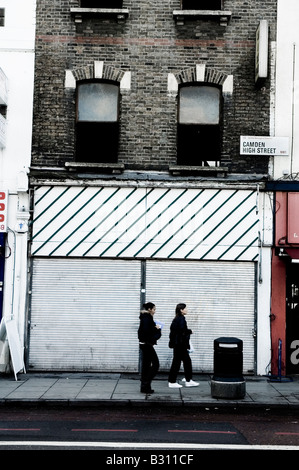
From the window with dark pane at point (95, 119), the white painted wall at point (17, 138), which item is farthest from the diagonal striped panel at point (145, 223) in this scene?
the window with dark pane at point (95, 119)

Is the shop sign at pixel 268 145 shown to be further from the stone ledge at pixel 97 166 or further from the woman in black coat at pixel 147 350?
the woman in black coat at pixel 147 350

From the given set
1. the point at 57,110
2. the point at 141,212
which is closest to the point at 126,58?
the point at 57,110

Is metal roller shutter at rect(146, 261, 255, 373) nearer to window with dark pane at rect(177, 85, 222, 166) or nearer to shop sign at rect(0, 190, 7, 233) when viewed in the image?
window with dark pane at rect(177, 85, 222, 166)

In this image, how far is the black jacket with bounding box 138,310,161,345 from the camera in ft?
40.5

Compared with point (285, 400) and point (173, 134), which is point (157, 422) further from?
point (173, 134)

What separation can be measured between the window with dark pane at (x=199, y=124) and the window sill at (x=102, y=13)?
2361 millimetres

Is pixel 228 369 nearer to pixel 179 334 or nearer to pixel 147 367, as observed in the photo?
pixel 179 334

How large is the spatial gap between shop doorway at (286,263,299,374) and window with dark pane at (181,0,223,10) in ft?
22.9

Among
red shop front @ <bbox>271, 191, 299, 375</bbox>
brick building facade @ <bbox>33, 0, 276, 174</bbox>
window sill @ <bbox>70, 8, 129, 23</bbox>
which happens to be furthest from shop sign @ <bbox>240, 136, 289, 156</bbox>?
window sill @ <bbox>70, 8, 129, 23</bbox>

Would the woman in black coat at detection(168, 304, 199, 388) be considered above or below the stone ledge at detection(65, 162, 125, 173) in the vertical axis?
below

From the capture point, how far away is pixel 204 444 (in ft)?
27.0

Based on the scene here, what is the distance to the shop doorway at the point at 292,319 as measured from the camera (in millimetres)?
15039

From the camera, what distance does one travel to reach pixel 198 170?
591 inches
